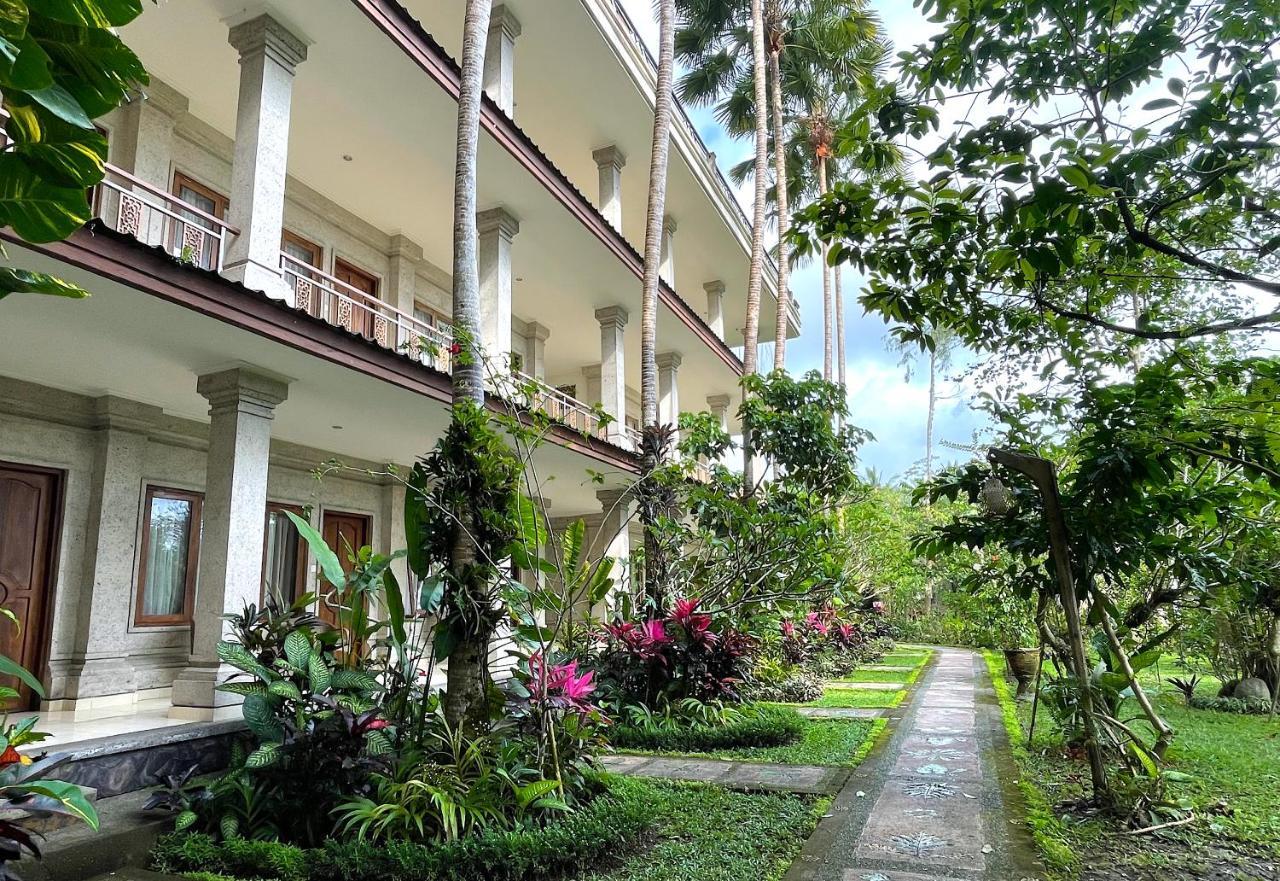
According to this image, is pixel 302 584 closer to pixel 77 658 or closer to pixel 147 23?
pixel 77 658

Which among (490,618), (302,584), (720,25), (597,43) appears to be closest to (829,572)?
(490,618)

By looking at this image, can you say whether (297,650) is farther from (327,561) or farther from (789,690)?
(789,690)

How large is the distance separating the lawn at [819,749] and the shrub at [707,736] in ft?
0.30

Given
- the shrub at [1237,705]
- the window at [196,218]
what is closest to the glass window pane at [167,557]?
the window at [196,218]

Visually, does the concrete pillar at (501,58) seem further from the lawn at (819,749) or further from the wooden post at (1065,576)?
the lawn at (819,749)

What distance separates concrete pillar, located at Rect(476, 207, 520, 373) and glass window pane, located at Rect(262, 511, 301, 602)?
3.89 m

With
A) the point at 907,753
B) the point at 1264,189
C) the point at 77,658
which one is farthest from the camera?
the point at 77,658

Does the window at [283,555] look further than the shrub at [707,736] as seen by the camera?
Yes

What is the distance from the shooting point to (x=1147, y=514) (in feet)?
16.7

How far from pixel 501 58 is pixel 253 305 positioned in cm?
618

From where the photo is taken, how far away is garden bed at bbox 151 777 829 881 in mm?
4340

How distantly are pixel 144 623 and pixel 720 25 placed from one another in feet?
60.5

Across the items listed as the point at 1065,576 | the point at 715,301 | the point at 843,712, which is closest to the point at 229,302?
the point at 1065,576

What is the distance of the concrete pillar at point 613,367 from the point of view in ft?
46.6
